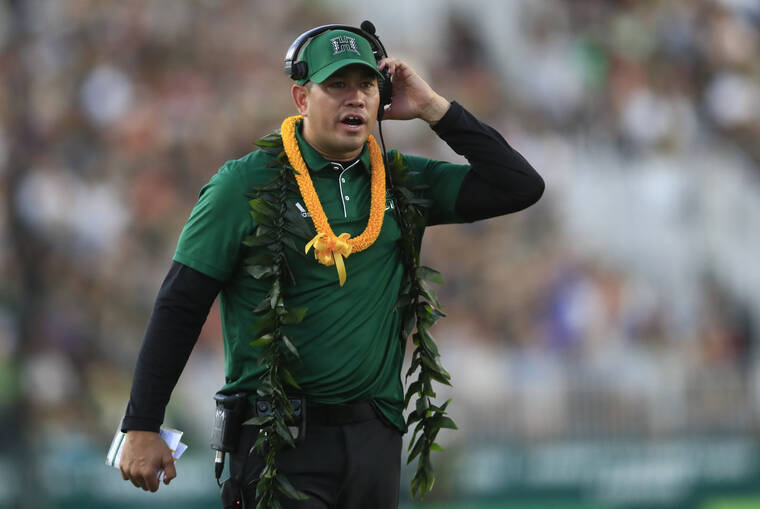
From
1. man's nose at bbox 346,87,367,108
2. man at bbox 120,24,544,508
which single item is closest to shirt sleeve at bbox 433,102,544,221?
man at bbox 120,24,544,508

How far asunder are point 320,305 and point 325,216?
273 millimetres

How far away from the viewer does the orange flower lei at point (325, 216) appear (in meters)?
3.47

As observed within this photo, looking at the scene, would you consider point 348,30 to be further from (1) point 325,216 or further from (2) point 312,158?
(1) point 325,216

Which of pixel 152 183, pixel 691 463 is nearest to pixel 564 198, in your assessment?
pixel 691 463

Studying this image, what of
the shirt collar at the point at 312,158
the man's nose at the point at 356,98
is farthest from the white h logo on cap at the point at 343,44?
the shirt collar at the point at 312,158

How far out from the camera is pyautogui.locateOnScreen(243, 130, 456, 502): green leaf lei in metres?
3.41

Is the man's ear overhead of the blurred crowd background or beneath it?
beneath

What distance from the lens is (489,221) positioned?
9836 millimetres

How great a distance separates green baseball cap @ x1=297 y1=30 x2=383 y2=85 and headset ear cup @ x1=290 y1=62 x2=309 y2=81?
0.5 inches

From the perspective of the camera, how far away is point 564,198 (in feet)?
32.7

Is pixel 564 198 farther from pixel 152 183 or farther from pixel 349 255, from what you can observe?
pixel 349 255

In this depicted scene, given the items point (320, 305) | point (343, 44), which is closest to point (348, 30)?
point (343, 44)

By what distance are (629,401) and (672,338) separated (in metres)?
0.83

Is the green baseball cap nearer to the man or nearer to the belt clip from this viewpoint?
the man
